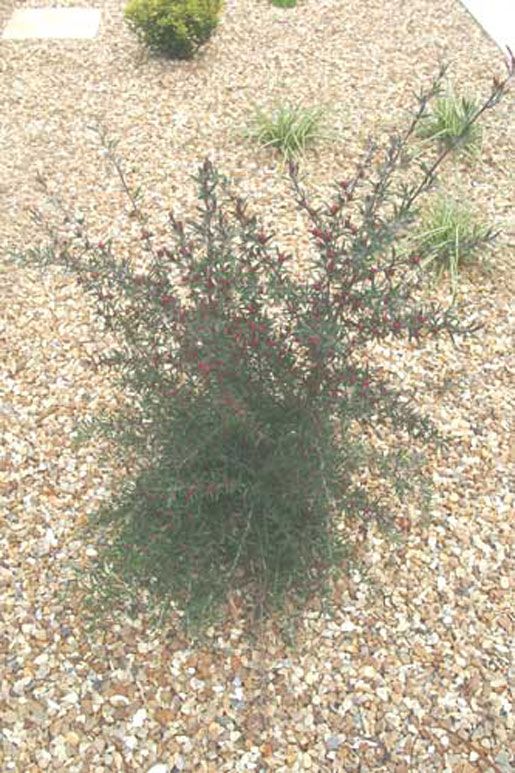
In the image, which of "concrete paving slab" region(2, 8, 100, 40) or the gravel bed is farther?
"concrete paving slab" region(2, 8, 100, 40)

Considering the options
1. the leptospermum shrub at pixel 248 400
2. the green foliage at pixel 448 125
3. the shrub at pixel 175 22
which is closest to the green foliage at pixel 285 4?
the shrub at pixel 175 22

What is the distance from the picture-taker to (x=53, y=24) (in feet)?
24.3

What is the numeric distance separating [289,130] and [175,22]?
73.3 inches

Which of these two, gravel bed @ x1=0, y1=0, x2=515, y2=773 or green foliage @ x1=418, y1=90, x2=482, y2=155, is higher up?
green foliage @ x1=418, y1=90, x2=482, y2=155

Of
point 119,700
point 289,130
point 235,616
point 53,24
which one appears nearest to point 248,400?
point 235,616

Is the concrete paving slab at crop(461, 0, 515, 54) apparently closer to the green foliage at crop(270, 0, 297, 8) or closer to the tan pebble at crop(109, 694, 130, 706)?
the green foliage at crop(270, 0, 297, 8)

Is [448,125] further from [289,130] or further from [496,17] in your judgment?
[496,17]

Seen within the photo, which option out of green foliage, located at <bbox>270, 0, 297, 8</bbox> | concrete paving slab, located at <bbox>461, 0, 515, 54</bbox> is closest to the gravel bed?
concrete paving slab, located at <bbox>461, 0, 515, 54</bbox>

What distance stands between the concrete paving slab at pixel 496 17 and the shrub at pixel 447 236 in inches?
130

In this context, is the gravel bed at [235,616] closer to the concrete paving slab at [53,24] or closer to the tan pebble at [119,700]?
the tan pebble at [119,700]

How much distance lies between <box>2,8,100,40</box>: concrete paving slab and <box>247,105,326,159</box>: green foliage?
285cm

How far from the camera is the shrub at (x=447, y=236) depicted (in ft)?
14.1

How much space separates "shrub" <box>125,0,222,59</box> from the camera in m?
6.36

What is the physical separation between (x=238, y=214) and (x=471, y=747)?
1841 millimetres
